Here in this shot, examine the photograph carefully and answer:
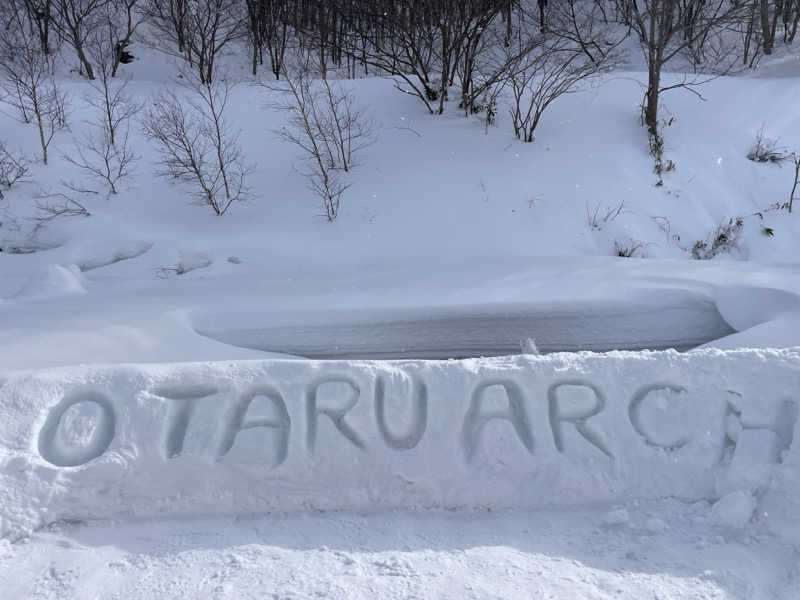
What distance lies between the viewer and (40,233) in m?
5.78

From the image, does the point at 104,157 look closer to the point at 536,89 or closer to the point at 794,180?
the point at 536,89

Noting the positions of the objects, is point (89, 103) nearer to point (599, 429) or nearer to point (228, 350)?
point (228, 350)

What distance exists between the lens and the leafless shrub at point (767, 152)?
6480 mm

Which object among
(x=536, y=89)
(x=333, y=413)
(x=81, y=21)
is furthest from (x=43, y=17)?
(x=333, y=413)

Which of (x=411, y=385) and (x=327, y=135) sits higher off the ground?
(x=327, y=135)

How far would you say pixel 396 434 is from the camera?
8.10 feet

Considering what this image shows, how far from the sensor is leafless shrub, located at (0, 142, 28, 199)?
6.16 m

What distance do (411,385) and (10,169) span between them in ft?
18.7

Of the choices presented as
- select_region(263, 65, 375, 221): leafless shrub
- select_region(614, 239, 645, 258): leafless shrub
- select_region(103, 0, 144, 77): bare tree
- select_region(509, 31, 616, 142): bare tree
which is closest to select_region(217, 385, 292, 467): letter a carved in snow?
select_region(263, 65, 375, 221): leafless shrub

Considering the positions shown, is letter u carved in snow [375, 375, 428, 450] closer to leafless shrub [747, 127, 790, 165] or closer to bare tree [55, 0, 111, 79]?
leafless shrub [747, 127, 790, 165]

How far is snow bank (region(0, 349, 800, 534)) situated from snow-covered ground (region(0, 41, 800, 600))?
11 mm

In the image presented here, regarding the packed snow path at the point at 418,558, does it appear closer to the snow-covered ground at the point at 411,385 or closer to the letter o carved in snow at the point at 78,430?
the snow-covered ground at the point at 411,385

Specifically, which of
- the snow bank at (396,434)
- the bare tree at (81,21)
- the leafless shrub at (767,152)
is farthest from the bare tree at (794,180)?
the bare tree at (81,21)

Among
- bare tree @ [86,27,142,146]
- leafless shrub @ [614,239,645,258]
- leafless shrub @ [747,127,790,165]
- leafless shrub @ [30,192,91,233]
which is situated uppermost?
bare tree @ [86,27,142,146]
